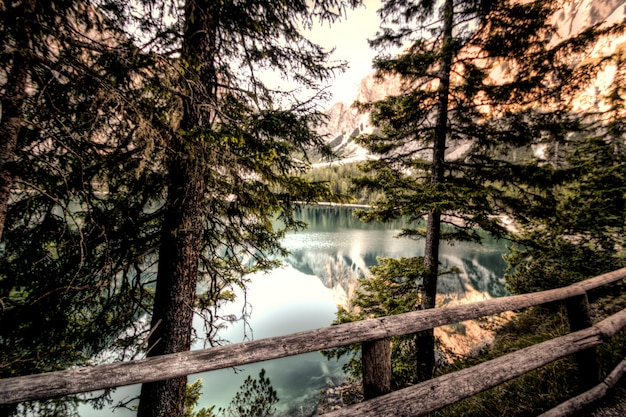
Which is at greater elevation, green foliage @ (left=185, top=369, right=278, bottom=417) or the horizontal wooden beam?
the horizontal wooden beam

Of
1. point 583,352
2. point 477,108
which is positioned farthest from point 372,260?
point 583,352

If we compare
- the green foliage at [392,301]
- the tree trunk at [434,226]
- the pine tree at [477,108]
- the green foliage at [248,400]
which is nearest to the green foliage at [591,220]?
the pine tree at [477,108]

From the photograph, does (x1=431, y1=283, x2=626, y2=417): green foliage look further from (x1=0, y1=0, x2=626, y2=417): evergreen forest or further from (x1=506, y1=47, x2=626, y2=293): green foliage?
(x1=506, y1=47, x2=626, y2=293): green foliage

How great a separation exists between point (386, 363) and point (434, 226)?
201 inches

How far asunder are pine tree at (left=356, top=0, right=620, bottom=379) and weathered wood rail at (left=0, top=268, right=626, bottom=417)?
8.01 ft

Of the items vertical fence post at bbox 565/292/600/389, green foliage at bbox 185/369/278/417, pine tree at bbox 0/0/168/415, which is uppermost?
pine tree at bbox 0/0/168/415

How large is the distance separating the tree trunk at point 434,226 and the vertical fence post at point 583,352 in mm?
2942

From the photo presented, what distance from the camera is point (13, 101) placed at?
1983mm

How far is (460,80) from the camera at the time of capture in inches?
237

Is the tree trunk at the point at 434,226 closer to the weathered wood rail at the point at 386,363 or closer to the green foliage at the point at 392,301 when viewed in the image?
the green foliage at the point at 392,301

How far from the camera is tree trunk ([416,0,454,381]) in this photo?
19.5 ft

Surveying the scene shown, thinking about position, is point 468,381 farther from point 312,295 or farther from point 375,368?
point 312,295

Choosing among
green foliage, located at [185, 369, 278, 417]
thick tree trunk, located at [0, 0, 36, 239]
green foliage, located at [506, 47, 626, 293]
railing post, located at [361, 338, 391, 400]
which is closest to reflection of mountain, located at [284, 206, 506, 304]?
green foliage, located at [506, 47, 626, 293]

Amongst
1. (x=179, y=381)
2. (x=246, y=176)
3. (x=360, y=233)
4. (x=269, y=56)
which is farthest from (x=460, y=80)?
(x=360, y=233)
